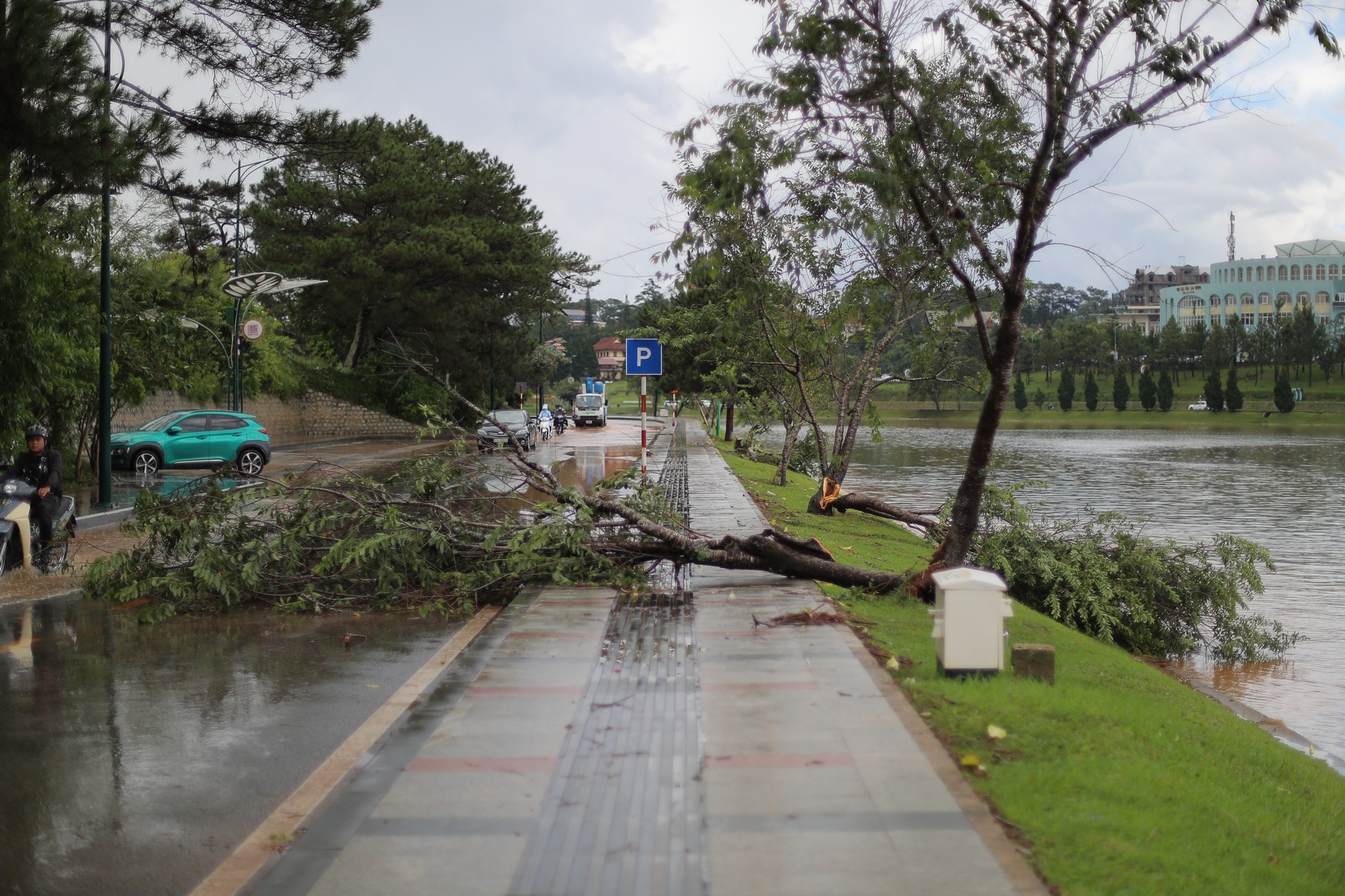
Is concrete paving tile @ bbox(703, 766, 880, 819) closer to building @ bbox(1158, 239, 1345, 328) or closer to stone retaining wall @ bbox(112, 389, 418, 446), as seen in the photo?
stone retaining wall @ bbox(112, 389, 418, 446)

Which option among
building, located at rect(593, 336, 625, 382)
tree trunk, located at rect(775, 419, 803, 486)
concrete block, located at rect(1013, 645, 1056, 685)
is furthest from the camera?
building, located at rect(593, 336, 625, 382)

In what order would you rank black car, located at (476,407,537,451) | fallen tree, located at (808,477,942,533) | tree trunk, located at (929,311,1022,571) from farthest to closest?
black car, located at (476,407,537,451)
fallen tree, located at (808,477,942,533)
tree trunk, located at (929,311,1022,571)

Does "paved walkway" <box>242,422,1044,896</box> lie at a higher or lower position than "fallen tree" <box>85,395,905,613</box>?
lower

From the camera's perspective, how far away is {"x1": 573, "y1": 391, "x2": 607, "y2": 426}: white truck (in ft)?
207

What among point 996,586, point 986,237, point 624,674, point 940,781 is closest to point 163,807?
point 624,674

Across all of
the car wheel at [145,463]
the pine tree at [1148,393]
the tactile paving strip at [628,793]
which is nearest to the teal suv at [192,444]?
the car wheel at [145,463]

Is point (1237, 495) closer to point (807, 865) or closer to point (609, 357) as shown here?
point (807, 865)

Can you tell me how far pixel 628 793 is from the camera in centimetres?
489

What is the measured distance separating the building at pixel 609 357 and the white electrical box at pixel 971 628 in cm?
16810

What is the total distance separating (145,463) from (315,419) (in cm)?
2362

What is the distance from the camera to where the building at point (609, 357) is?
177000 millimetres

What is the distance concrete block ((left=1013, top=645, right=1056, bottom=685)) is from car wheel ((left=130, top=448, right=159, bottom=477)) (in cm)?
2359

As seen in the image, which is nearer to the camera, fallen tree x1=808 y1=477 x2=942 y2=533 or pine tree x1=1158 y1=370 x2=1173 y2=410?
fallen tree x1=808 y1=477 x2=942 y2=533

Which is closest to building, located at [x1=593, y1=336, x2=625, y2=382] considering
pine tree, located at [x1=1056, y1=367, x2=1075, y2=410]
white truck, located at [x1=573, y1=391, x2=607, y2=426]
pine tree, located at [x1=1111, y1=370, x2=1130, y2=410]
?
pine tree, located at [x1=1056, y1=367, x2=1075, y2=410]
